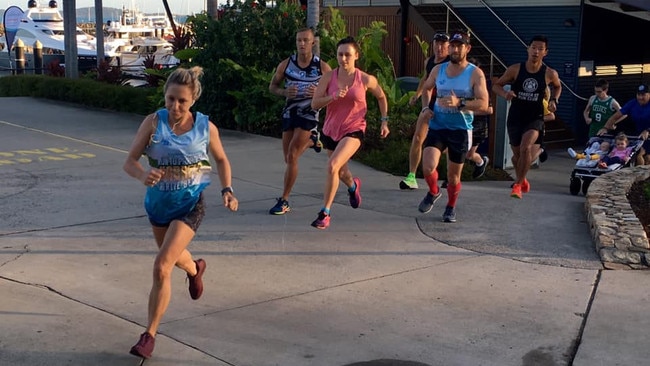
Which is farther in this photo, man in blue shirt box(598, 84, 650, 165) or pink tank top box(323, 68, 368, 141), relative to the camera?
man in blue shirt box(598, 84, 650, 165)

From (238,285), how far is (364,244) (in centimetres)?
162

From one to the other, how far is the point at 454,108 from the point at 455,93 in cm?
15

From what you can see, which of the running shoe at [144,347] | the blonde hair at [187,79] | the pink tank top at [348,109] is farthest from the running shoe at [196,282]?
the pink tank top at [348,109]

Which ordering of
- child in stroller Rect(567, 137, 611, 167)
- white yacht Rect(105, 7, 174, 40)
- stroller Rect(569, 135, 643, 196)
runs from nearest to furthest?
stroller Rect(569, 135, 643, 196)
child in stroller Rect(567, 137, 611, 167)
white yacht Rect(105, 7, 174, 40)

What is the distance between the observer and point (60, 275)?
6504 millimetres

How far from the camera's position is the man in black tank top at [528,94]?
9.10m

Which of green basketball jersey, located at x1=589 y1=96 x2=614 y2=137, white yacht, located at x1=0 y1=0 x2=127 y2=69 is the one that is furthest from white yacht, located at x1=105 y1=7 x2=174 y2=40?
green basketball jersey, located at x1=589 y1=96 x2=614 y2=137

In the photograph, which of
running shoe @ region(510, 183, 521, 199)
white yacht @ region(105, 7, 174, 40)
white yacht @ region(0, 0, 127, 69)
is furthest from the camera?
white yacht @ region(105, 7, 174, 40)

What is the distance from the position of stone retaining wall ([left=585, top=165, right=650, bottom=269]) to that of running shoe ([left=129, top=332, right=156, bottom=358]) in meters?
3.95

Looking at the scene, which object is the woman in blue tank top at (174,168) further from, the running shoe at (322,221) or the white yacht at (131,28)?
the white yacht at (131,28)

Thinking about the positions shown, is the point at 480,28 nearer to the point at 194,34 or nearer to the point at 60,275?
the point at 194,34

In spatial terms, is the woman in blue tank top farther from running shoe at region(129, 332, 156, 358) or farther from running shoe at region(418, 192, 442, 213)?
running shoe at region(418, 192, 442, 213)

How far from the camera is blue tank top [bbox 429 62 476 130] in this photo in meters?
8.24

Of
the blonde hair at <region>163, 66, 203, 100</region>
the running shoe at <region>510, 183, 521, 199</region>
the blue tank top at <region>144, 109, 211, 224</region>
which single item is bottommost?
the running shoe at <region>510, 183, 521, 199</region>
